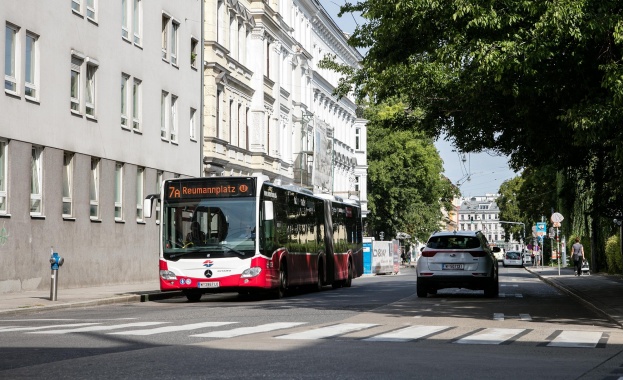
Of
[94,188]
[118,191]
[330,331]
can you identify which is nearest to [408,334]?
[330,331]

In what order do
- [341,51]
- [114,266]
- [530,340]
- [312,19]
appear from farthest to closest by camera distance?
[341,51], [312,19], [114,266], [530,340]

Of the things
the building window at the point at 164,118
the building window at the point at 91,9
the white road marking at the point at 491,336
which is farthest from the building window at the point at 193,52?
the white road marking at the point at 491,336

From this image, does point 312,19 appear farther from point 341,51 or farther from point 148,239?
point 148,239

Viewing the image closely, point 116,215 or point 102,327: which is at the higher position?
point 116,215

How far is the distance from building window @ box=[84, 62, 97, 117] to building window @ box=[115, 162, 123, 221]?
305 cm

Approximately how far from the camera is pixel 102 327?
17344 millimetres

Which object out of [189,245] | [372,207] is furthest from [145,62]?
[372,207]

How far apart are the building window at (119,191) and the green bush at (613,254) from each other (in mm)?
22064

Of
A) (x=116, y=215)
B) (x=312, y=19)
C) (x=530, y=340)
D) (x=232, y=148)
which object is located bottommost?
(x=530, y=340)

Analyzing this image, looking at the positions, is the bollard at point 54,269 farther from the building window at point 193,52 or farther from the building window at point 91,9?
the building window at point 193,52

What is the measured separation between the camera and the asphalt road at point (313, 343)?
10875 millimetres

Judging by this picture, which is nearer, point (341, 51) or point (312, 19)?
point (312, 19)

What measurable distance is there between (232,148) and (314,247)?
727 inches

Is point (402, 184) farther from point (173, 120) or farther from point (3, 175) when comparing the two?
point (3, 175)
